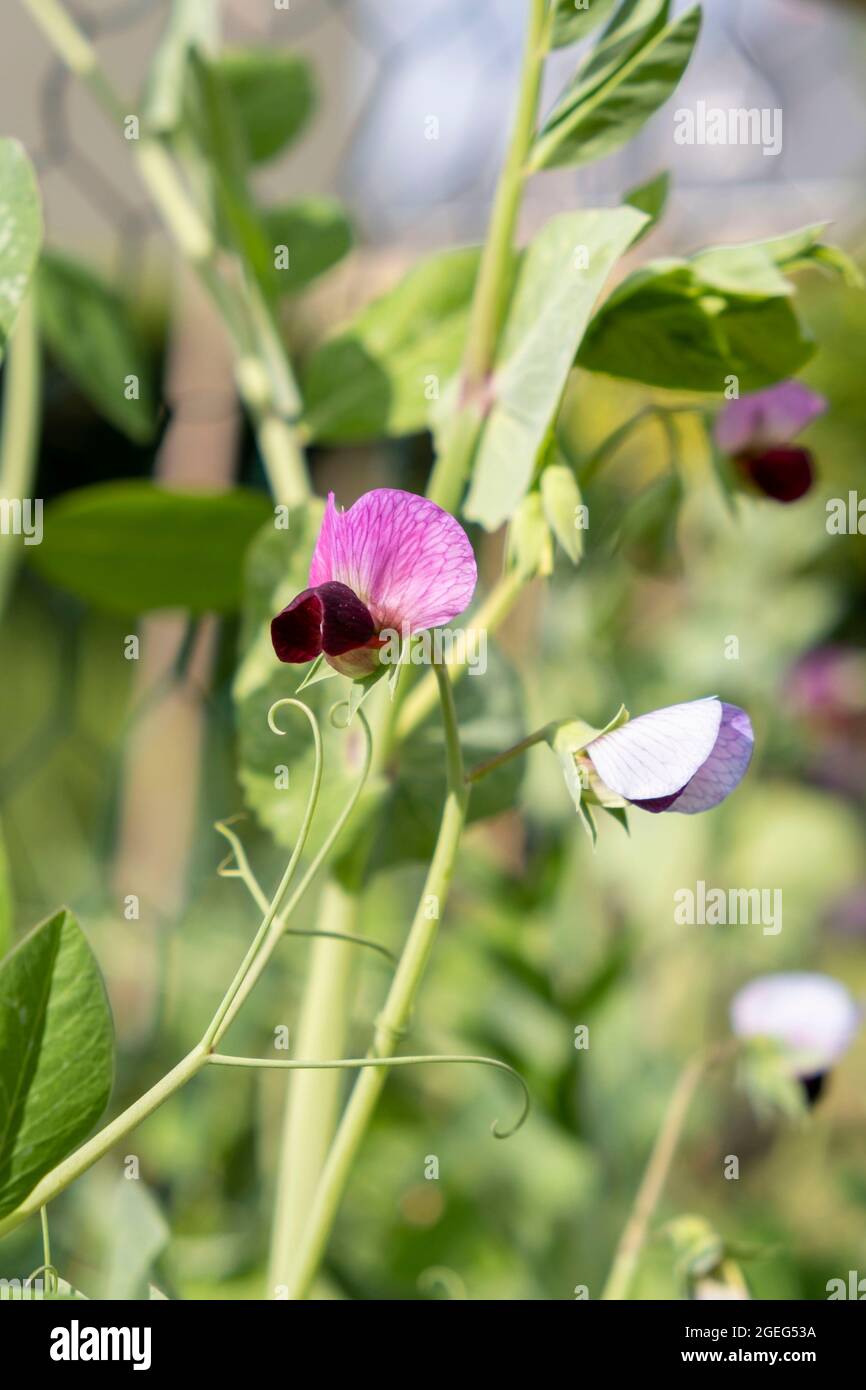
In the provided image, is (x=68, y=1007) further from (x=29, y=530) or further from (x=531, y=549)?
(x=29, y=530)

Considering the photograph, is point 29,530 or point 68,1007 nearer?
point 68,1007

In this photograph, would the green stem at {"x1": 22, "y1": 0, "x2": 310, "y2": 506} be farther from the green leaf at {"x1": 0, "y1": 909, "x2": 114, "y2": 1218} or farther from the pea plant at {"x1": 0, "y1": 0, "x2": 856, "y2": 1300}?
the green leaf at {"x1": 0, "y1": 909, "x2": 114, "y2": 1218}

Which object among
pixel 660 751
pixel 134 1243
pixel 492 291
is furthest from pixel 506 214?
pixel 134 1243

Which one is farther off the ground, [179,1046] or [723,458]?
[723,458]

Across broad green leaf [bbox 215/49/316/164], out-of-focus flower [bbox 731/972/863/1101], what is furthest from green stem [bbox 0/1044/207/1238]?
broad green leaf [bbox 215/49/316/164]

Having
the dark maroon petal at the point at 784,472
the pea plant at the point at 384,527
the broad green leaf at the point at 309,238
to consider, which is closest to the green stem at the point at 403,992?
the pea plant at the point at 384,527

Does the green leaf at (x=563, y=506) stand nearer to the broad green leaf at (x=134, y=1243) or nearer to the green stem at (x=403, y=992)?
the green stem at (x=403, y=992)

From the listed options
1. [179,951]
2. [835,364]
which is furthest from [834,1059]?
[835,364]
